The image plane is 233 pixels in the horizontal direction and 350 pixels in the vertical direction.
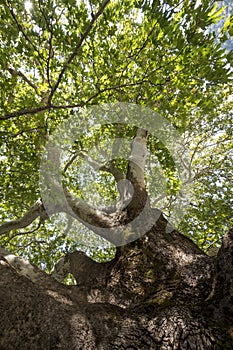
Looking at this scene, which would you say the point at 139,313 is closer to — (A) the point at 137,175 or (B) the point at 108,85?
(A) the point at 137,175

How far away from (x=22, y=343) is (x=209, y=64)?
5284 mm

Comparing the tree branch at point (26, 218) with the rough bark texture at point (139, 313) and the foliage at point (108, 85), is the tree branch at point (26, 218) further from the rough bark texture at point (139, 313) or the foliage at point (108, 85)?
the rough bark texture at point (139, 313)

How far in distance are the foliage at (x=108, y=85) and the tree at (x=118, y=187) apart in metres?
0.05

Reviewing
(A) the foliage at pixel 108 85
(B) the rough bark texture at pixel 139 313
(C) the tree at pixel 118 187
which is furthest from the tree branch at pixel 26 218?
(B) the rough bark texture at pixel 139 313

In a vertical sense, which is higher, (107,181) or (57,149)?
(107,181)

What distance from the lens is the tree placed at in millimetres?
2223

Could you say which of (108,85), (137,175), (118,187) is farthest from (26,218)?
(108,85)

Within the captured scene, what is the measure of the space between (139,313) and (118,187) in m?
3.85

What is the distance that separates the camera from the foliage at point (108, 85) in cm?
382

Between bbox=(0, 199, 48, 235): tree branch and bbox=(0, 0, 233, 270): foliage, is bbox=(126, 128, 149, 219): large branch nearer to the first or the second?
bbox=(0, 0, 233, 270): foliage

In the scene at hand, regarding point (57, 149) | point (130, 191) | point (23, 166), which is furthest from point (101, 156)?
point (130, 191)

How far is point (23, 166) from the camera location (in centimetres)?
656

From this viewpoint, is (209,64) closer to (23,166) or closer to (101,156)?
(23,166)

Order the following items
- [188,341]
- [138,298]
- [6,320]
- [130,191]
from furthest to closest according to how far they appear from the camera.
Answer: [130,191]
[138,298]
[6,320]
[188,341]
